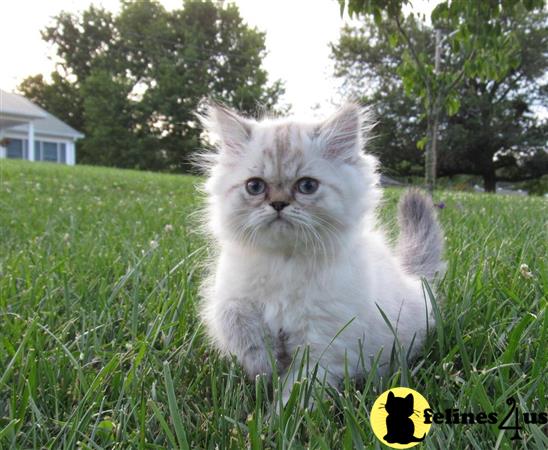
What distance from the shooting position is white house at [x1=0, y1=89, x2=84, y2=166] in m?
21.8

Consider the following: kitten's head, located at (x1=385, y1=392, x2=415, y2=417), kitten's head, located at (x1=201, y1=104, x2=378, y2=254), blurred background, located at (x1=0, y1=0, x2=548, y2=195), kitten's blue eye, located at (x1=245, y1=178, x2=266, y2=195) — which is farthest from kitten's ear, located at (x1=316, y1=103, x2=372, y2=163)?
blurred background, located at (x1=0, y1=0, x2=548, y2=195)

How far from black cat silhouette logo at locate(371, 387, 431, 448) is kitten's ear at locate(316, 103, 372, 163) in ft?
2.49

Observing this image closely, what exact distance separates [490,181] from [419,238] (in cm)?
2633

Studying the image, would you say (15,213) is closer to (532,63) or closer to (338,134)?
(338,134)

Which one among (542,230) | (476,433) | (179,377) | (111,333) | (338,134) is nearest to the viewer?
Answer: (476,433)

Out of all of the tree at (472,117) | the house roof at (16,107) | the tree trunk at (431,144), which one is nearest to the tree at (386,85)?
the tree at (472,117)

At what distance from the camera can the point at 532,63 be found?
2317 centimetres

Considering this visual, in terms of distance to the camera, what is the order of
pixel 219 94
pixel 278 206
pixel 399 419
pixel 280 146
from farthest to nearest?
pixel 219 94 < pixel 280 146 < pixel 278 206 < pixel 399 419

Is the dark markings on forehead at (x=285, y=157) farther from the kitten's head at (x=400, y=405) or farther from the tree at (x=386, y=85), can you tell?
the tree at (x=386, y=85)

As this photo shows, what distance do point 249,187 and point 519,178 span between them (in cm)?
2792

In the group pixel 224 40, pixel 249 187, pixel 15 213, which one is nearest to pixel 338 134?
pixel 249 187

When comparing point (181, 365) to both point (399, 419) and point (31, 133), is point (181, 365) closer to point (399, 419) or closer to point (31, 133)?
point (399, 419)

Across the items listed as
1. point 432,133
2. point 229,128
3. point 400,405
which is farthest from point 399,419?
point 432,133

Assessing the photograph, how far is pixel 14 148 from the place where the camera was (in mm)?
25641
